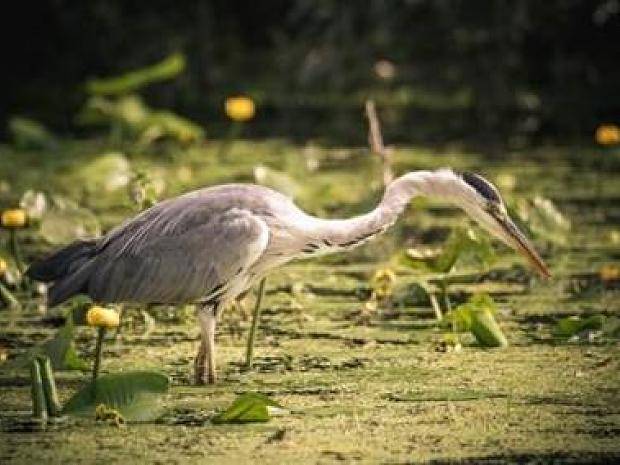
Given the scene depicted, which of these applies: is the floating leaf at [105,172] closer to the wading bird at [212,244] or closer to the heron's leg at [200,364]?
the wading bird at [212,244]

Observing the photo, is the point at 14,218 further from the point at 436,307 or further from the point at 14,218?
the point at 436,307

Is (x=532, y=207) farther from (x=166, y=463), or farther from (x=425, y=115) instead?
(x=425, y=115)

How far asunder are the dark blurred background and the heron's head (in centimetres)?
576

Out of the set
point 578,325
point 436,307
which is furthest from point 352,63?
point 578,325

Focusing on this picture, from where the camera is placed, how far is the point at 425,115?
43.3 ft

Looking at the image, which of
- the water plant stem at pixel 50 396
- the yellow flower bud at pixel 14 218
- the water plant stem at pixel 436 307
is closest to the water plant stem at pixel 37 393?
the water plant stem at pixel 50 396

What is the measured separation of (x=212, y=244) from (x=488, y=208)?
896 mm

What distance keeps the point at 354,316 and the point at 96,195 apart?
322 centimetres

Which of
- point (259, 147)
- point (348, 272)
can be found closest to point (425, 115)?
point (259, 147)

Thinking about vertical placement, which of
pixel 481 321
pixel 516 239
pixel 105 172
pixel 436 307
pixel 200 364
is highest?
pixel 105 172

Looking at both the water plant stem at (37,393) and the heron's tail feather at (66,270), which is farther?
the heron's tail feather at (66,270)

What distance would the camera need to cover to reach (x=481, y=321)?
610 centimetres

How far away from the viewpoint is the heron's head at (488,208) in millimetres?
5801

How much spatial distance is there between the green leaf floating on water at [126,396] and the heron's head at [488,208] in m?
1.24
